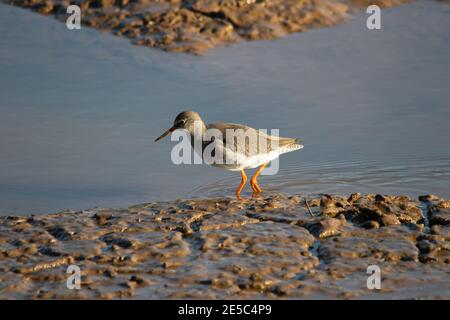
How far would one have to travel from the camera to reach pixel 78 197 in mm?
8258

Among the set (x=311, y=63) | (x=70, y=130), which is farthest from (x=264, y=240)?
(x=311, y=63)

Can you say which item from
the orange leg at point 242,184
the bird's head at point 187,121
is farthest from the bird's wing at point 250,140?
the orange leg at point 242,184

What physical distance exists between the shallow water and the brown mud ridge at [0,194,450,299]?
1.02 metres

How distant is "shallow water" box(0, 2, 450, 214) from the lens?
28.2 ft

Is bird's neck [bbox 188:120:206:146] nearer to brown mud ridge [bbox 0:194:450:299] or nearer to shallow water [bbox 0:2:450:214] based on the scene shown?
shallow water [bbox 0:2:450:214]

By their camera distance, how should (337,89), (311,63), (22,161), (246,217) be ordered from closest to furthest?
(246,217) → (22,161) → (337,89) → (311,63)

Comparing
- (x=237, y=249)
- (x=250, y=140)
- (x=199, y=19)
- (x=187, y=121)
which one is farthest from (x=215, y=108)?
(x=237, y=249)

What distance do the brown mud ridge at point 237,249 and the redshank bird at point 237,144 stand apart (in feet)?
2.37

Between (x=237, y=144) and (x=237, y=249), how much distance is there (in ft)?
6.63

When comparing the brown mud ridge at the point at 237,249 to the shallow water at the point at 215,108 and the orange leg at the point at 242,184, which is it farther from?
the shallow water at the point at 215,108

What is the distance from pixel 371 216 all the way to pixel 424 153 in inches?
92.3

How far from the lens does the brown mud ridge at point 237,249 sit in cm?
585

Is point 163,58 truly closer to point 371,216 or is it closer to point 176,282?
point 371,216
